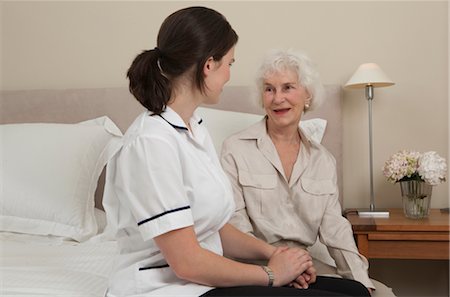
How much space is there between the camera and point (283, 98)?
2156mm

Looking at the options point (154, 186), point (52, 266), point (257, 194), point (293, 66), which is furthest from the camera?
point (293, 66)

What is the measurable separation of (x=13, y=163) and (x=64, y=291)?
1.03m

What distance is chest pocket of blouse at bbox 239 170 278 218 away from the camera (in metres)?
2.06

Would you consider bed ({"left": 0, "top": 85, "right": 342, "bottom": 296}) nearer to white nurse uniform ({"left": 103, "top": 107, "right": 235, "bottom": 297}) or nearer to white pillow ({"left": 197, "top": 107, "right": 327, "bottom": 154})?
white pillow ({"left": 197, "top": 107, "right": 327, "bottom": 154})

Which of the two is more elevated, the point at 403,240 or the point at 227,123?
the point at 227,123

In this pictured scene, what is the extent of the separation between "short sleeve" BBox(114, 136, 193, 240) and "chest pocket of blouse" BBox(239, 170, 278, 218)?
31.2 inches

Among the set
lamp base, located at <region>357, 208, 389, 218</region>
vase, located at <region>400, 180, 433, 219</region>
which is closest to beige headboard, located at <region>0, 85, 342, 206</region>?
lamp base, located at <region>357, 208, 389, 218</region>

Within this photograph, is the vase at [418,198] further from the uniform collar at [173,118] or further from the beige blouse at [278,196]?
the uniform collar at [173,118]

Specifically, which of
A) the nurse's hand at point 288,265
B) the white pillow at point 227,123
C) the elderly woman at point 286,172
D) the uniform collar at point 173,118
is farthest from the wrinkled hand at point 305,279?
the white pillow at point 227,123

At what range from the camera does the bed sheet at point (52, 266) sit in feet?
5.03

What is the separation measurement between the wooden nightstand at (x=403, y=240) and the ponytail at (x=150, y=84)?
122cm

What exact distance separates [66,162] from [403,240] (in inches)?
55.0

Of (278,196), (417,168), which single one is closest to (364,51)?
(417,168)

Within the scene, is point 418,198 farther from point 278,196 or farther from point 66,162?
point 66,162
